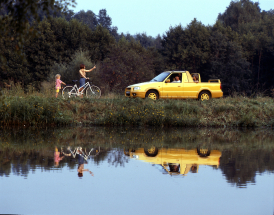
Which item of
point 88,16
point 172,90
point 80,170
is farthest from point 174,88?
point 88,16

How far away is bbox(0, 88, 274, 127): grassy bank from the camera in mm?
17172

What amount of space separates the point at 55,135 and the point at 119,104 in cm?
576

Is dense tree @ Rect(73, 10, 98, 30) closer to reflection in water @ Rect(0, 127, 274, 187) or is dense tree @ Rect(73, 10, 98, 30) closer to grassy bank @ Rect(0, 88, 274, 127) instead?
grassy bank @ Rect(0, 88, 274, 127)

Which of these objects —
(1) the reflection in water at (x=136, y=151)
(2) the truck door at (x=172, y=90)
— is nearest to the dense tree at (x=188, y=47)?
(2) the truck door at (x=172, y=90)

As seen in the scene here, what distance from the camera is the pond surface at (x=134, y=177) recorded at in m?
5.66

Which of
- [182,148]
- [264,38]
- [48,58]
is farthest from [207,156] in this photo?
[264,38]

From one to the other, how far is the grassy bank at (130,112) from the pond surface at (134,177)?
182 inches

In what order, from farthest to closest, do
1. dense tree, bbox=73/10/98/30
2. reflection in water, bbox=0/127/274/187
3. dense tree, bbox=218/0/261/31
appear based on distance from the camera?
dense tree, bbox=73/10/98/30, dense tree, bbox=218/0/261/31, reflection in water, bbox=0/127/274/187

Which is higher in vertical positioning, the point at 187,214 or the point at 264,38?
the point at 264,38

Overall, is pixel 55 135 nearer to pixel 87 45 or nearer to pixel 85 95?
pixel 85 95

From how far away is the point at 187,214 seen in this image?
5324 millimetres

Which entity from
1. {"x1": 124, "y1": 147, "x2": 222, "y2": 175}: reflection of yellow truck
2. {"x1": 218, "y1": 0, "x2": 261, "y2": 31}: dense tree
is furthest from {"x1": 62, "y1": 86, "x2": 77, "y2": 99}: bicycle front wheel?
{"x1": 218, "y1": 0, "x2": 261, "y2": 31}: dense tree

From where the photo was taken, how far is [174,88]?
71.8 ft

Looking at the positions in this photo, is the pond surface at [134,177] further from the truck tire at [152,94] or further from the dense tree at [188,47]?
the dense tree at [188,47]
